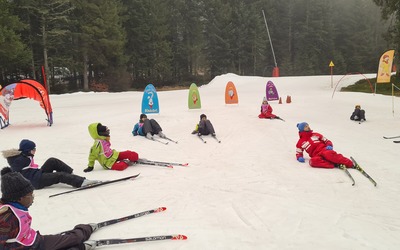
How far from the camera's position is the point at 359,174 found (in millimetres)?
6484

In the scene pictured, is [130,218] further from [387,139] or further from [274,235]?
[387,139]

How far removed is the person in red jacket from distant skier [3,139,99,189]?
4927mm

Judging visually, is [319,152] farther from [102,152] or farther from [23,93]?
[23,93]

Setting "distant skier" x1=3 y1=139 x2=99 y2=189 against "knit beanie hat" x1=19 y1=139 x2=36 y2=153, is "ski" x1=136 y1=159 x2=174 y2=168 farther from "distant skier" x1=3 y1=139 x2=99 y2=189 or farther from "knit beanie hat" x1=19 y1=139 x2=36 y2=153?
"knit beanie hat" x1=19 y1=139 x2=36 y2=153

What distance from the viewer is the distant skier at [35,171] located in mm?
5527

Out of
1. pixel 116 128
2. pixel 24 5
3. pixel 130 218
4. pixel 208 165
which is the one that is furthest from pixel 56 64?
pixel 130 218

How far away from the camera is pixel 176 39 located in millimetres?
49344

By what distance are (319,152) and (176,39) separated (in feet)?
148

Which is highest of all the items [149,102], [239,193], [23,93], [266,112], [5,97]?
[23,93]

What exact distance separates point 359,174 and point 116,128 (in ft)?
30.3

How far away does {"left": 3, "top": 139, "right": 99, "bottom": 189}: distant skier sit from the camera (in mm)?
5527

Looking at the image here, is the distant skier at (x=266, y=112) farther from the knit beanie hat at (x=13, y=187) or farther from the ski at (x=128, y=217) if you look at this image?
the knit beanie hat at (x=13, y=187)

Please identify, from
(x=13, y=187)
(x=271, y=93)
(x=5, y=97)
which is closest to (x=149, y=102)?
(x=5, y=97)

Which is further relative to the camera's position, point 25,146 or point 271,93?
point 271,93
